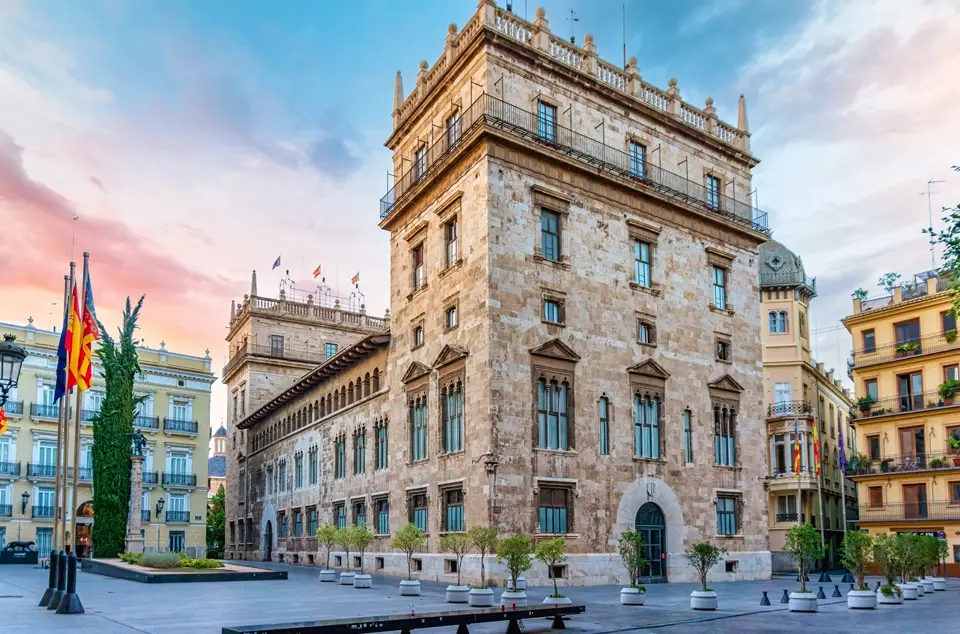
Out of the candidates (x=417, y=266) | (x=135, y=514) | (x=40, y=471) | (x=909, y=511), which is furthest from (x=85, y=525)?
(x=909, y=511)

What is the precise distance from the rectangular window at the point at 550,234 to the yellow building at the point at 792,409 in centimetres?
2691

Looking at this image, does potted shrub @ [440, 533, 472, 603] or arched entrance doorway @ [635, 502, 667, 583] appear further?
arched entrance doorway @ [635, 502, 667, 583]

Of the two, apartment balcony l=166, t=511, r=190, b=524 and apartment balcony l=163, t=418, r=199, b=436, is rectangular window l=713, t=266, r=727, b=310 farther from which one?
apartment balcony l=166, t=511, r=190, b=524

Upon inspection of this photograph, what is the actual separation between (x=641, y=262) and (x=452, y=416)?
10625mm

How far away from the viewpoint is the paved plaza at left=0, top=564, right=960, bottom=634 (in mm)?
17594

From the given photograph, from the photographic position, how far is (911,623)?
19.1m

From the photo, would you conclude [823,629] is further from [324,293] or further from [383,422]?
[324,293]

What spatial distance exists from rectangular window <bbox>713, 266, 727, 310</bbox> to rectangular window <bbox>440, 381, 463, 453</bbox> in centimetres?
1383

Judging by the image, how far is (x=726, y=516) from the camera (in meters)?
38.4

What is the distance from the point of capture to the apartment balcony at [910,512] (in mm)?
47969

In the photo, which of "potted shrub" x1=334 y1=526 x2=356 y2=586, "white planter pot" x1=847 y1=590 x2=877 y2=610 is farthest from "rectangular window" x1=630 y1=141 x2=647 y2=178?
"white planter pot" x1=847 y1=590 x2=877 y2=610

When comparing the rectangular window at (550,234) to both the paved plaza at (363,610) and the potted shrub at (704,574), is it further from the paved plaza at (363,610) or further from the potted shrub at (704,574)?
the potted shrub at (704,574)

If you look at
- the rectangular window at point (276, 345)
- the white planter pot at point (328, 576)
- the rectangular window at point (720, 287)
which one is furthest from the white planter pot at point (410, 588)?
the rectangular window at point (276, 345)

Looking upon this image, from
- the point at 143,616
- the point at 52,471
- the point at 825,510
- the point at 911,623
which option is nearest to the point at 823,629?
the point at 911,623
